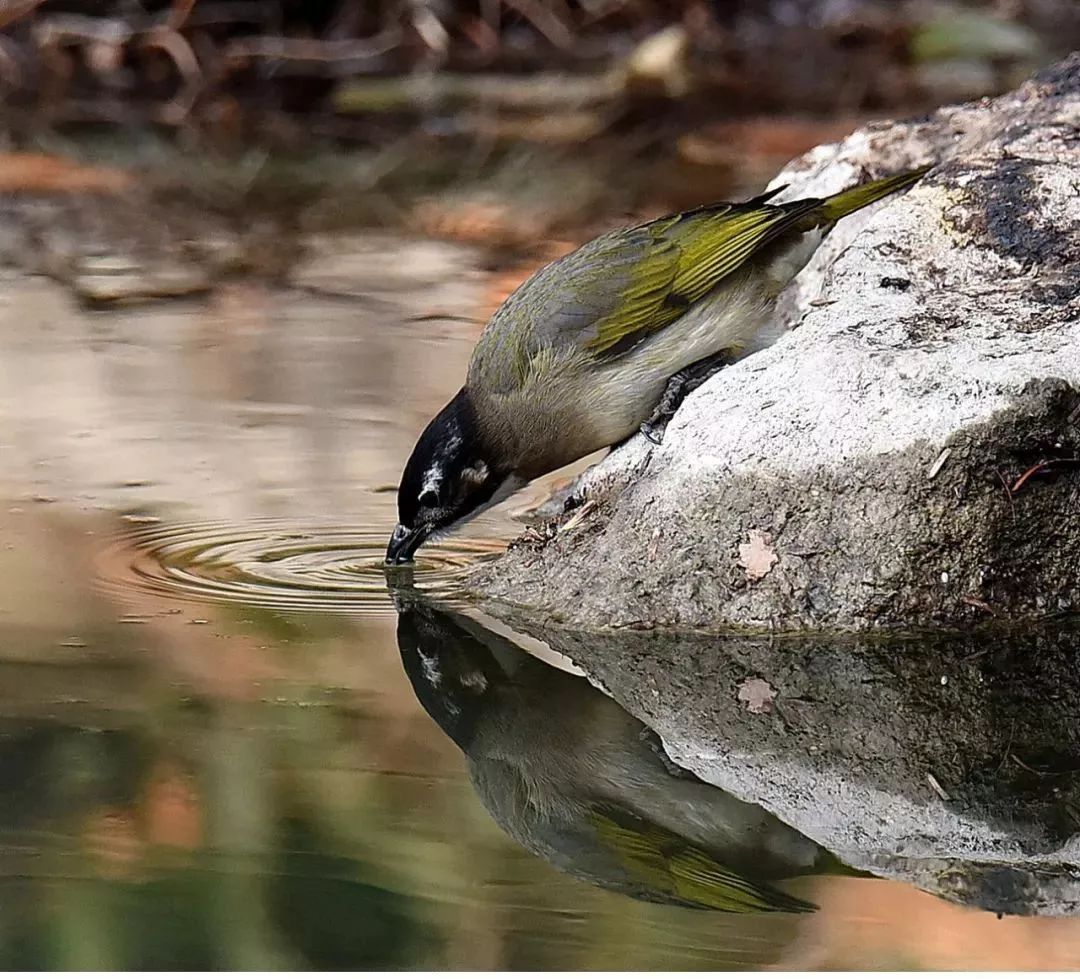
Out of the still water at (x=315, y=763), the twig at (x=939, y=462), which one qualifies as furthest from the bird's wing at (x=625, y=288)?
the twig at (x=939, y=462)

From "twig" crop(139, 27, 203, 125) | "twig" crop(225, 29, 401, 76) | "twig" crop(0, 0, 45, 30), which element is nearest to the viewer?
"twig" crop(0, 0, 45, 30)

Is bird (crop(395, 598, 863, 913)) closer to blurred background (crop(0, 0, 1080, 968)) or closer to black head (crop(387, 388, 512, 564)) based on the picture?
blurred background (crop(0, 0, 1080, 968))

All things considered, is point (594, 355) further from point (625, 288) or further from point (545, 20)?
point (545, 20)

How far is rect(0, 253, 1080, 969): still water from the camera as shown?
11.3 ft

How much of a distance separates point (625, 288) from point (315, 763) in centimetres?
220

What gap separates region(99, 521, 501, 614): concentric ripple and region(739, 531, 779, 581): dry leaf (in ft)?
2.83

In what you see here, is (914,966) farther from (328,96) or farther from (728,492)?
(328,96)

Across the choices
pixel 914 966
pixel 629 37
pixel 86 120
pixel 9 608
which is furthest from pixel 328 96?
pixel 914 966

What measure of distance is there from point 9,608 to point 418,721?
4.31 ft

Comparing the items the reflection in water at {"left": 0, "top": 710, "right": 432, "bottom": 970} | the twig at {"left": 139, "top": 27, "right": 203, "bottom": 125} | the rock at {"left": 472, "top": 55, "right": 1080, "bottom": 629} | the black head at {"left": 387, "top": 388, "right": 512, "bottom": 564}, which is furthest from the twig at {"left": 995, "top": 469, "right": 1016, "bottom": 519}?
the twig at {"left": 139, "top": 27, "right": 203, "bottom": 125}

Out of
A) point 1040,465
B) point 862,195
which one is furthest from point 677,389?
point 1040,465

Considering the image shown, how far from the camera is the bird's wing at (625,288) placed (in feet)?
19.4

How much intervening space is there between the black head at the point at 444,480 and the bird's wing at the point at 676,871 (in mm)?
1756

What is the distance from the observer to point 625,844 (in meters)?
3.89
